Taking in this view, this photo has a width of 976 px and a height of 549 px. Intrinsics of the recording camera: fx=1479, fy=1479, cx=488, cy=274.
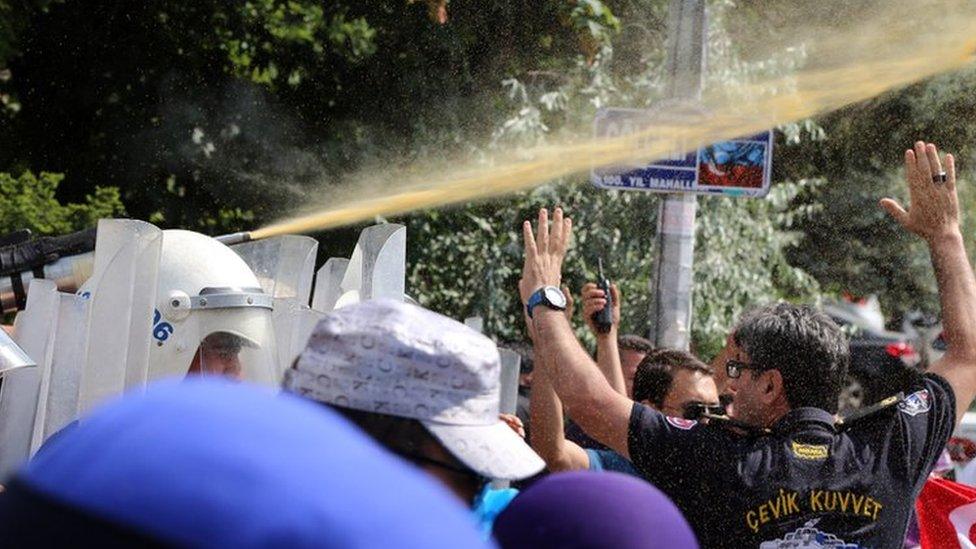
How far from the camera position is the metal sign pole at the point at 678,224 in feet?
22.6

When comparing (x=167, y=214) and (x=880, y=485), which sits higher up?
(x=167, y=214)

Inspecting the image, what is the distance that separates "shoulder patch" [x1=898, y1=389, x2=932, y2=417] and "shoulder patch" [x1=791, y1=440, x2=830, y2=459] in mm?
233

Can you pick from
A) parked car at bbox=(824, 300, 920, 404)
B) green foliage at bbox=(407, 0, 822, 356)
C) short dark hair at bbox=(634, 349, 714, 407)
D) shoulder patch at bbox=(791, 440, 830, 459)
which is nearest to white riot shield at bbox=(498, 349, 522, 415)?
short dark hair at bbox=(634, 349, 714, 407)

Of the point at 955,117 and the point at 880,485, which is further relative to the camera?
the point at 955,117

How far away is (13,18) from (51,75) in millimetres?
595

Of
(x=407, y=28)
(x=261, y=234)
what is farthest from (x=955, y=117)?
(x=261, y=234)

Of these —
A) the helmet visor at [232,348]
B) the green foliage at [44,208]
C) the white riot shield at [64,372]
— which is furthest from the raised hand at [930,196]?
the green foliage at [44,208]

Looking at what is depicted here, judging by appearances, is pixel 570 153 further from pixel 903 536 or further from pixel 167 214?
pixel 903 536

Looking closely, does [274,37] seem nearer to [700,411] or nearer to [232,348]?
[232,348]

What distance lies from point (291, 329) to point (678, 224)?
3.11m

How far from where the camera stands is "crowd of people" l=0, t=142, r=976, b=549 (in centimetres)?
86

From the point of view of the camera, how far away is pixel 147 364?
3.95m

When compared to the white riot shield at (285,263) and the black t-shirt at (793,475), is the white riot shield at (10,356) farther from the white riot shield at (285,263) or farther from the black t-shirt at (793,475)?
the black t-shirt at (793,475)

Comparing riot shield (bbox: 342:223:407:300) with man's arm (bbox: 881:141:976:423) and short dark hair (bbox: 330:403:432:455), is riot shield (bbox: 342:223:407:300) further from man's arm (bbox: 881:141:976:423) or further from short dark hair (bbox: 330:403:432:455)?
short dark hair (bbox: 330:403:432:455)
